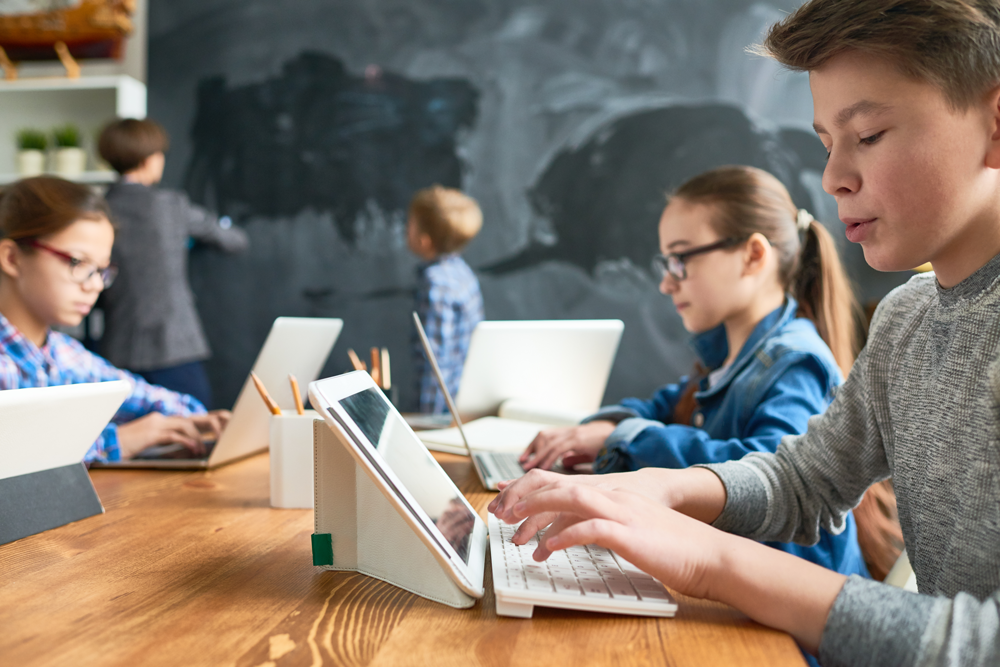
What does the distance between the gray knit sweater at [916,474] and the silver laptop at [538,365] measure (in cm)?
85

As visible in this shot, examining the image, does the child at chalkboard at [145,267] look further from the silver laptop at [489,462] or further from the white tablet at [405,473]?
the white tablet at [405,473]

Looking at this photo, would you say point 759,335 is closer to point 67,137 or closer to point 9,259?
point 9,259

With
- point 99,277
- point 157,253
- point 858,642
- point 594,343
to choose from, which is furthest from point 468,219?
point 858,642

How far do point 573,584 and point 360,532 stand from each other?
8.9 inches

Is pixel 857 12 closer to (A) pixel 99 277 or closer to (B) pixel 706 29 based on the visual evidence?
(A) pixel 99 277

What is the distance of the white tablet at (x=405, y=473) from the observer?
57cm

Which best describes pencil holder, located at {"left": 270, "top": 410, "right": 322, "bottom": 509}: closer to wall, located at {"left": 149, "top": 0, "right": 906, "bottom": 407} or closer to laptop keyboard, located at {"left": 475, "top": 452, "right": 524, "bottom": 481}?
laptop keyboard, located at {"left": 475, "top": 452, "right": 524, "bottom": 481}

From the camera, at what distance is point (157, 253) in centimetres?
286

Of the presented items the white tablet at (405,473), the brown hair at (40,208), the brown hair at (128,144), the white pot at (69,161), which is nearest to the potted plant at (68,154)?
the white pot at (69,161)

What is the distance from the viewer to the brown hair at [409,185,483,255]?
3.03 metres

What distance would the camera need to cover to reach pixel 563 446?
121 cm

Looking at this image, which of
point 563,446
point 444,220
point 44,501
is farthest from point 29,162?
point 563,446

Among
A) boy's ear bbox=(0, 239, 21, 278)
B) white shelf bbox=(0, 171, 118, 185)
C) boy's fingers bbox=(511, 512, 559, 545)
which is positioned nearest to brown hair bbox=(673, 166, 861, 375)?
boy's fingers bbox=(511, 512, 559, 545)

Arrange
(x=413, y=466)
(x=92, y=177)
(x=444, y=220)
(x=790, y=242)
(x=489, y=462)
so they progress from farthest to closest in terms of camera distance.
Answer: (x=92, y=177) < (x=444, y=220) < (x=790, y=242) < (x=489, y=462) < (x=413, y=466)
